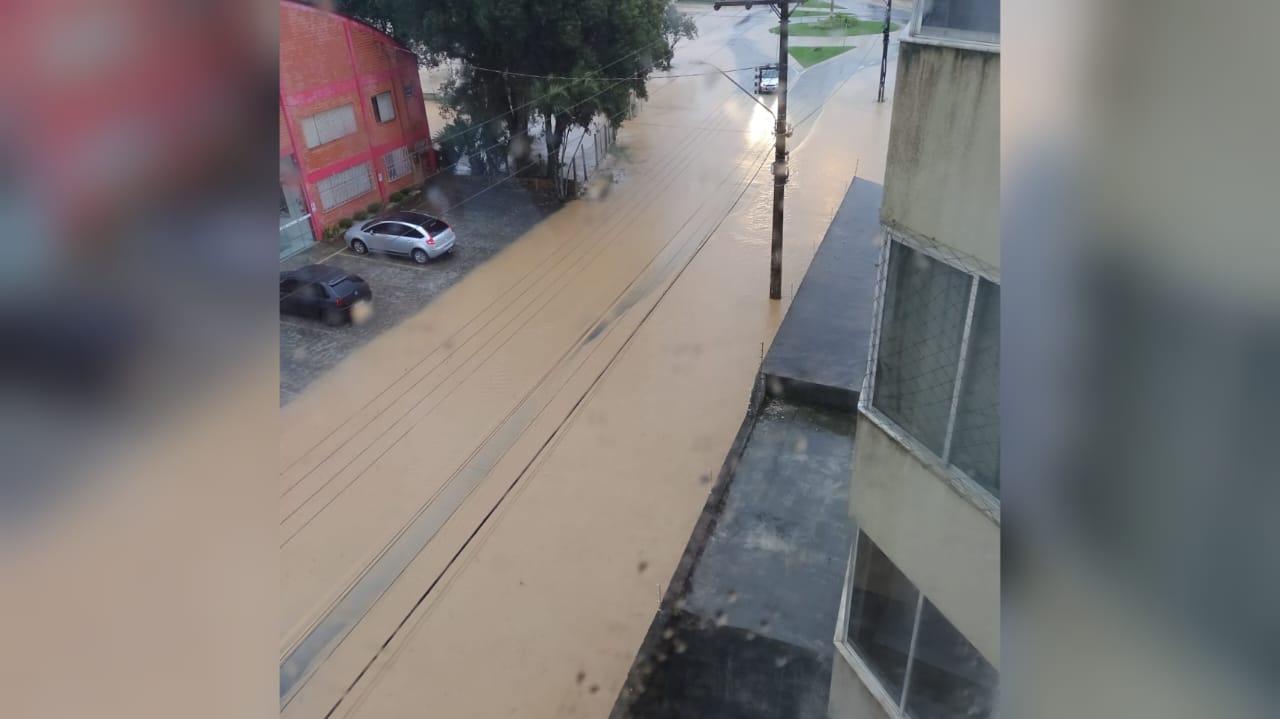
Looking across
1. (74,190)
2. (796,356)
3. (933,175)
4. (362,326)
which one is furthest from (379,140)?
(74,190)

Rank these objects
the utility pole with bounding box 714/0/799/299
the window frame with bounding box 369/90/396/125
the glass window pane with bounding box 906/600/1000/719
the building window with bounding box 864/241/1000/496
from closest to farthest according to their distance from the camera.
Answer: the building window with bounding box 864/241/1000/496 → the glass window pane with bounding box 906/600/1000/719 → the utility pole with bounding box 714/0/799/299 → the window frame with bounding box 369/90/396/125

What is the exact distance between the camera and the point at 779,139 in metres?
5.77

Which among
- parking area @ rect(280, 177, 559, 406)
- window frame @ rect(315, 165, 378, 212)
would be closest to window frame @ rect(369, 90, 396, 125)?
window frame @ rect(315, 165, 378, 212)

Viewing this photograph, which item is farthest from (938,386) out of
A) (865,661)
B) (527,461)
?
(527,461)

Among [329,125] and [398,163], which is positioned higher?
[329,125]

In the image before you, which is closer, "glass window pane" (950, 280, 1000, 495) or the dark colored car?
"glass window pane" (950, 280, 1000, 495)

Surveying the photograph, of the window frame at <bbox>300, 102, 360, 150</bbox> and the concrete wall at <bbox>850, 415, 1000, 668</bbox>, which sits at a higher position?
the concrete wall at <bbox>850, 415, 1000, 668</bbox>

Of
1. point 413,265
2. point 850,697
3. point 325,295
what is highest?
point 850,697

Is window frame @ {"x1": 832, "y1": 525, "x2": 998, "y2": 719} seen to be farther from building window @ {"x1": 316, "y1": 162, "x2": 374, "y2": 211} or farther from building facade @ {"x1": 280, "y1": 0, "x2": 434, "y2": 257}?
building window @ {"x1": 316, "y1": 162, "x2": 374, "y2": 211}

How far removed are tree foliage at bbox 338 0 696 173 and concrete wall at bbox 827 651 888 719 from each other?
687 cm

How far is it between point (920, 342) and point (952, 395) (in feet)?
0.42

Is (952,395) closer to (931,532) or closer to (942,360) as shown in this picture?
(942,360)

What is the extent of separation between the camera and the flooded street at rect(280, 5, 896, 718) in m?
3.46

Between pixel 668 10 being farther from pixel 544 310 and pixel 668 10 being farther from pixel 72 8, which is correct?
pixel 72 8
